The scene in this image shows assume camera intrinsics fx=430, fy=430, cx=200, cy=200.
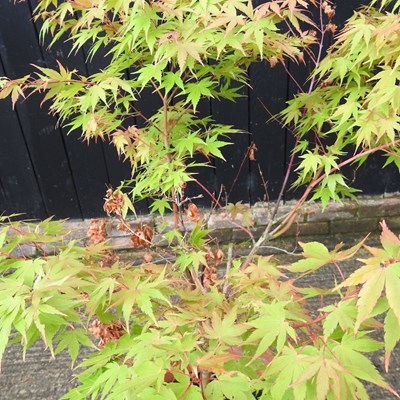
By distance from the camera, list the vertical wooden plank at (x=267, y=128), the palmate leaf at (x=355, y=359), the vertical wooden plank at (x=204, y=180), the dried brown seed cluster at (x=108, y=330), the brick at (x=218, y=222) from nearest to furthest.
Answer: the palmate leaf at (x=355, y=359)
the dried brown seed cluster at (x=108, y=330)
the vertical wooden plank at (x=267, y=128)
the vertical wooden plank at (x=204, y=180)
the brick at (x=218, y=222)

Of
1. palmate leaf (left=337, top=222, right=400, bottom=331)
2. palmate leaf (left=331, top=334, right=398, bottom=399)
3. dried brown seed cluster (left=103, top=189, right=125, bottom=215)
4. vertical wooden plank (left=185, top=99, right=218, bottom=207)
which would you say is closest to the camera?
palmate leaf (left=337, top=222, right=400, bottom=331)

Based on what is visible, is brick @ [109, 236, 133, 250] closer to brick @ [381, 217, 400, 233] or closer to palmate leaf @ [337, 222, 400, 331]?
brick @ [381, 217, 400, 233]

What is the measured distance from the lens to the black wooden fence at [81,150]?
288 cm

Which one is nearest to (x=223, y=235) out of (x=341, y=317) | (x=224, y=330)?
(x=224, y=330)

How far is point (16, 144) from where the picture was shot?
3154 millimetres

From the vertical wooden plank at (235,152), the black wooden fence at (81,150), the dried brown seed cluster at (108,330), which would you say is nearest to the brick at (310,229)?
the black wooden fence at (81,150)

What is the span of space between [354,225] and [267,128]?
43.4 inches

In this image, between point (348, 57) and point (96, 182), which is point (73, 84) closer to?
point (348, 57)

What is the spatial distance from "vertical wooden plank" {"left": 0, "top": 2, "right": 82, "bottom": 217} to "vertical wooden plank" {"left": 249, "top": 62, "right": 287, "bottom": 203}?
4.68 ft

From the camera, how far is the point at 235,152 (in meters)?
3.28

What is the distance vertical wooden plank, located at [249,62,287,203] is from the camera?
3.05 meters

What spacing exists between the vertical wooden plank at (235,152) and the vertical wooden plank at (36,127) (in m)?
1.16

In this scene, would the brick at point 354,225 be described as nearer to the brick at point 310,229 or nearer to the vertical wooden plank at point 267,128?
the brick at point 310,229

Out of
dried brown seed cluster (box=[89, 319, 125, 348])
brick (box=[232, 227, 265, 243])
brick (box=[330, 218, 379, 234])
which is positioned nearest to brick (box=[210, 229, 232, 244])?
brick (box=[232, 227, 265, 243])
